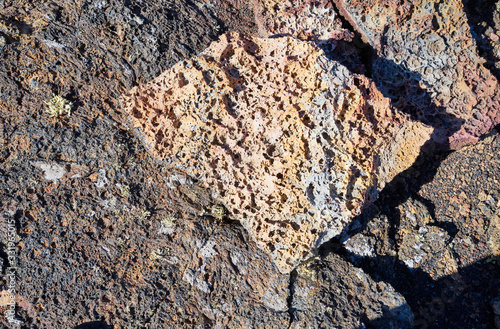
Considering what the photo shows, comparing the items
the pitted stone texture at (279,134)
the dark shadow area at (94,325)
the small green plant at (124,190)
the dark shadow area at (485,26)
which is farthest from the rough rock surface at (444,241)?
the dark shadow area at (94,325)

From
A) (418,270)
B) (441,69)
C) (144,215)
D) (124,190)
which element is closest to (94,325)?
(144,215)

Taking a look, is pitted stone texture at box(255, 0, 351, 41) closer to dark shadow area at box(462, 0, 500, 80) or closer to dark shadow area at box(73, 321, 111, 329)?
dark shadow area at box(462, 0, 500, 80)

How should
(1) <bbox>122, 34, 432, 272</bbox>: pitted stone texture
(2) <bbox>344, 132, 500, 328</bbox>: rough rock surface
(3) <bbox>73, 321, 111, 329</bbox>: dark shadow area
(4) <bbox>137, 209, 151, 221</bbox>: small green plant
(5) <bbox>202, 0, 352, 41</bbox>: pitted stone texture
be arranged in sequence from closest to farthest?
(3) <bbox>73, 321, 111, 329</bbox>: dark shadow area → (1) <bbox>122, 34, 432, 272</bbox>: pitted stone texture → (4) <bbox>137, 209, 151, 221</bbox>: small green plant → (2) <bbox>344, 132, 500, 328</bbox>: rough rock surface → (5) <bbox>202, 0, 352, 41</bbox>: pitted stone texture

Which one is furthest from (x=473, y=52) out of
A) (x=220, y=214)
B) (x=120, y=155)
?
(x=120, y=155)

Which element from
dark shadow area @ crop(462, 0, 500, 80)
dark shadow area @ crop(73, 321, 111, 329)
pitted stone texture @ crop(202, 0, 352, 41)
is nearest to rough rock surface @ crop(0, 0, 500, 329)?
dark shadow area @ crop(73, 321, 111, 329)

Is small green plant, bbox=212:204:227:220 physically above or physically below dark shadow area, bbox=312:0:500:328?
below

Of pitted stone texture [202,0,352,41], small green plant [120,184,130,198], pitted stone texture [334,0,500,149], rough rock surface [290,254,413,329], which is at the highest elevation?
pitted stone texture [334,0,500,149]

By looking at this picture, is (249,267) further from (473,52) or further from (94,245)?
(473,52)

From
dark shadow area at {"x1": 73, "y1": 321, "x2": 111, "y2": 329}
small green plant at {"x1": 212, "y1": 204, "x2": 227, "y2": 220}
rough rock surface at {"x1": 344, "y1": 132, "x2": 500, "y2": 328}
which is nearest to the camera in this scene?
dark shadow area at {"x1": 73, "y1": 321, "x2": 111, "y2": 329}
